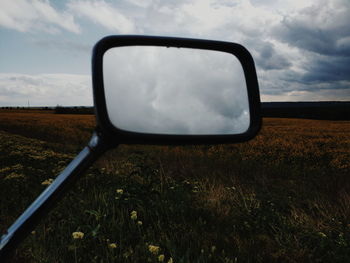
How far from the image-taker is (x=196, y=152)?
12648mm

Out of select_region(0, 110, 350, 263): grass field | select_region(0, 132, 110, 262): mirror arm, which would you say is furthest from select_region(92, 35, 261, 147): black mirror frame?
select_region(0, 110, 350, 263): grass field

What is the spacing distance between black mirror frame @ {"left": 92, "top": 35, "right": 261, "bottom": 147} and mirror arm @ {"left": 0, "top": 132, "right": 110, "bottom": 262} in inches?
2.0

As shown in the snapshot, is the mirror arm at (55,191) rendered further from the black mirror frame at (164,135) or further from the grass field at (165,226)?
the grass field at (165,226)

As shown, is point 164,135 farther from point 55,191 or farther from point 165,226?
point 165,226

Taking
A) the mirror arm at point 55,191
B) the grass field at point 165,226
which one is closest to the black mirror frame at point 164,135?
the mirror arm at point 55,191

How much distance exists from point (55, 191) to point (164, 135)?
1.31 feet

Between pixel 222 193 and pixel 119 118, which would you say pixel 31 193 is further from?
pixel 119 118

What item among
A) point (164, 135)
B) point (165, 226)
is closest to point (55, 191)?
point (164, 135)

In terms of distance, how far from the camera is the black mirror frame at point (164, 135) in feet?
2.92

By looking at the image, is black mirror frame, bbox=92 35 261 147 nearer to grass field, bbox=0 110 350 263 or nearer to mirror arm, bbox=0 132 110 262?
mirror arm, bbox=0 132 110 262

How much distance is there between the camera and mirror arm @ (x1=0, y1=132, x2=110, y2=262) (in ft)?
3.06

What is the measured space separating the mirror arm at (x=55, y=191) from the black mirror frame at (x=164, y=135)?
50 millimetres

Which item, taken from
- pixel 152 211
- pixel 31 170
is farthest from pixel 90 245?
pixel 31 170

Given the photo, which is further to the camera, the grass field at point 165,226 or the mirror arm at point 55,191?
the grass field at point 165,226
